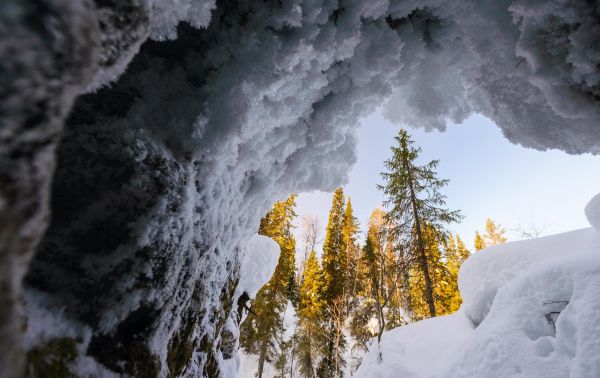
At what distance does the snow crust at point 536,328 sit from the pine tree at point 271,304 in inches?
558

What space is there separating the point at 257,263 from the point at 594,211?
696 centimetres

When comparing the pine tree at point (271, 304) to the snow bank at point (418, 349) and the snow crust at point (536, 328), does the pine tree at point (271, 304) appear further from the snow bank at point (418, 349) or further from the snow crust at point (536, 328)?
the snow crust at point (536, 328)

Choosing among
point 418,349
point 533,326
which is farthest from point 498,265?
point 533,326

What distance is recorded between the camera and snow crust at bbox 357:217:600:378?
383 cm

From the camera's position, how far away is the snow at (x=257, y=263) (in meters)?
6.42

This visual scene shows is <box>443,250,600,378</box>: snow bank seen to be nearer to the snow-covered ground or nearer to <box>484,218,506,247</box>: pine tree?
the snow-covered ground

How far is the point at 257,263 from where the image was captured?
22.0 feet

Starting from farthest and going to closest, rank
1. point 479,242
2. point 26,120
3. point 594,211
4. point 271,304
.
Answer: point 479,242 < point 271,304 < point 594,211 < point 26,120

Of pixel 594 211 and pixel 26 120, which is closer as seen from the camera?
pixel 26 120

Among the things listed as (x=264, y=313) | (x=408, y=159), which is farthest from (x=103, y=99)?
(x=264, y=313)

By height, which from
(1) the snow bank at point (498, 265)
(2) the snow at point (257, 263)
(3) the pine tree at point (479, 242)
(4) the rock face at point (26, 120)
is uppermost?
(3) the pine tree at point (479, 242)

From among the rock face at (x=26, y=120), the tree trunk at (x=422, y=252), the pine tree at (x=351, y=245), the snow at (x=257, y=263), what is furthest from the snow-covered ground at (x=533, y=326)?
the pine tree at (x=351, y=245)

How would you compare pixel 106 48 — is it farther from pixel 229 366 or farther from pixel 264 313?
pixel 264 313

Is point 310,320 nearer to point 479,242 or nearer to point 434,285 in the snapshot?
point 434,285
